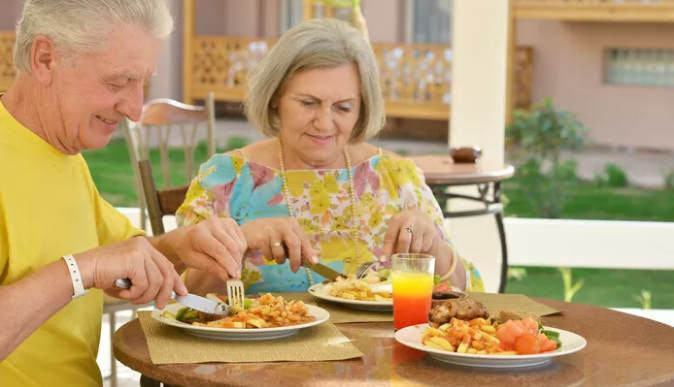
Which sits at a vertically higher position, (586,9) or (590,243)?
(586,9)

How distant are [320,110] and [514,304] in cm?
60

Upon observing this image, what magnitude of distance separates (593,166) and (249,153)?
9.82 metres

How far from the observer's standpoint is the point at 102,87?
62.2 inches

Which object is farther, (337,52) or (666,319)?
(666,319)

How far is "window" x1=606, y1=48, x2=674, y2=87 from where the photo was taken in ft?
40.0

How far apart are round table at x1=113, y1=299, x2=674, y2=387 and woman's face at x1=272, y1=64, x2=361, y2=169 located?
26.6 inches

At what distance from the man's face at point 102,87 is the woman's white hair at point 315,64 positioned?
24.6 inches

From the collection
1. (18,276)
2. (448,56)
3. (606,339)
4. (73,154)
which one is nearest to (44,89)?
(73,154)

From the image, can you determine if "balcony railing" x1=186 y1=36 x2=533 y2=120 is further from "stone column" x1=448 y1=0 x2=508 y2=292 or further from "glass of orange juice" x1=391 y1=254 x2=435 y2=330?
"glass of orange juice" x1=391 y1=254 x2=435 y2=330

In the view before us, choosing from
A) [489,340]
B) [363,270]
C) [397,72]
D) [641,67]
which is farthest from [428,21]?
[489,340]

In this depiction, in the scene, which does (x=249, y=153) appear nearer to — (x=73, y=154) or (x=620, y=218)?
(x=73, y=154)

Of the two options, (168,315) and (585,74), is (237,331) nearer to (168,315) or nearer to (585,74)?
(168,315)

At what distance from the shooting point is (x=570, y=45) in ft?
41.5

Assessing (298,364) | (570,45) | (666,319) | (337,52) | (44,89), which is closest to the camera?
(298,364)
